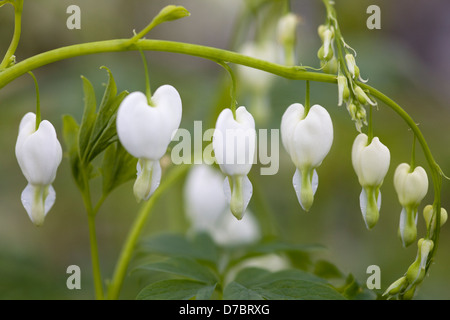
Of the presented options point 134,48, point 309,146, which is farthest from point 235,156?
point 134,48

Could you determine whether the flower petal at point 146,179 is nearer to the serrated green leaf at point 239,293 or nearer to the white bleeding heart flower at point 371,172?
the serrated green leaf at point 239,293

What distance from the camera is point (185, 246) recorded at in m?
1.34

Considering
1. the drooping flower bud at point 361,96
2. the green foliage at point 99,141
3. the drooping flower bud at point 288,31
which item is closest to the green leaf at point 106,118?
the green foliage at point 99,141

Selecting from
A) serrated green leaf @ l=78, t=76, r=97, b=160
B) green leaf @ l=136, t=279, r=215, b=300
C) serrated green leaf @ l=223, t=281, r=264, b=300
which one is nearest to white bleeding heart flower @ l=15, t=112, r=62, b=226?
serrated green leaf @ l=78, t=76, r=97, b=160

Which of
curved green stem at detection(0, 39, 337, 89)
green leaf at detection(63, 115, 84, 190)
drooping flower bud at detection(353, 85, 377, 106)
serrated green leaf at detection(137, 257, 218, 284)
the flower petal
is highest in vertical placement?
curved green stem at detection(0, 39, 337, 89)

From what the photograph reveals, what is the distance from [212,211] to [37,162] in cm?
83

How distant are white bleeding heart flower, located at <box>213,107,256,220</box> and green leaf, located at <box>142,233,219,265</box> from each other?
0.45m

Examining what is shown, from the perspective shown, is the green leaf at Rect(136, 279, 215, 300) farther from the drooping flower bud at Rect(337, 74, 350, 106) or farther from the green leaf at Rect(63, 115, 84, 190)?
the drooping flower bud at Rect(337, 74, 350, 106)

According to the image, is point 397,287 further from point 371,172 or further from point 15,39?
point 15,39

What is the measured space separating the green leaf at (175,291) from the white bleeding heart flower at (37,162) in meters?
0.22

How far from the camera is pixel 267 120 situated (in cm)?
190

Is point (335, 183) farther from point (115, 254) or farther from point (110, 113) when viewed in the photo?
point (110, 113)

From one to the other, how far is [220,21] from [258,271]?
9.89 feet

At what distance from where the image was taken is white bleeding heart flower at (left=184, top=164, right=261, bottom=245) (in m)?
1.63
